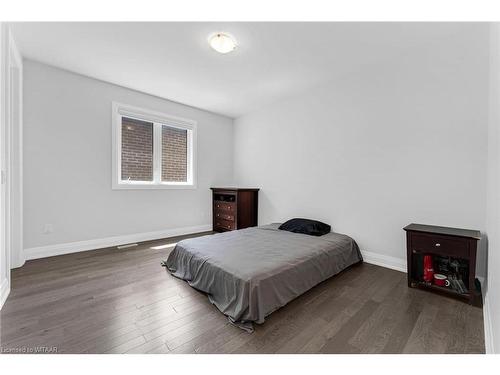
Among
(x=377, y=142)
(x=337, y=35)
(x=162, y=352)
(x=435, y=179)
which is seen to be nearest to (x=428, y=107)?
(x=377, y=142)

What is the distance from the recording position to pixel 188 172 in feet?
14.7

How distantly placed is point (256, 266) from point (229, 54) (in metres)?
2.37

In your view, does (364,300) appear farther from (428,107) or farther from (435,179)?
(428,107)

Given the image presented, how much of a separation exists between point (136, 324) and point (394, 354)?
5.54 ft

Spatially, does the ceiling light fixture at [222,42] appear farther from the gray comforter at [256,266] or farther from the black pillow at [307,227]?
the black pillow at [307,227]

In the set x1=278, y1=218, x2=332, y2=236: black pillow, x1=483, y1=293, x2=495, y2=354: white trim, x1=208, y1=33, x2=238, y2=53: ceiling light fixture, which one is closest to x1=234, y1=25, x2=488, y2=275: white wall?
x1=278, y1=218, x2=332, y2=236: black pillow

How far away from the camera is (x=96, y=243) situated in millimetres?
3293

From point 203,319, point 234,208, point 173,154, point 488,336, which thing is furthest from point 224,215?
point 488,336

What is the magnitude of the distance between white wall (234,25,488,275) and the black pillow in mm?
209

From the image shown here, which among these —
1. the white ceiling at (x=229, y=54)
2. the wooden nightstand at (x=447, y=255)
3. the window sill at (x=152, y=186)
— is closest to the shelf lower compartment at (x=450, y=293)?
the wooden nightstand at (x=447, y=255)

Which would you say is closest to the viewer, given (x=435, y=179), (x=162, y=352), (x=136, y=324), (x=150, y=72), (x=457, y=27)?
(x=162, y=352)

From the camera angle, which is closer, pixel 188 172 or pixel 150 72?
pixel 150 72

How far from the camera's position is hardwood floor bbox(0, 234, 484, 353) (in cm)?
135

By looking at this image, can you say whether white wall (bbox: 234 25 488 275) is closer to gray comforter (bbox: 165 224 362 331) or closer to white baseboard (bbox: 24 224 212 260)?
gray comforter (bbox: 165 224 362 331)
